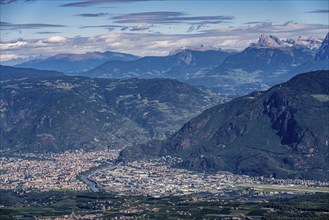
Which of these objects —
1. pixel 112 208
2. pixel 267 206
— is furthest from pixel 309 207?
pixel 112 208

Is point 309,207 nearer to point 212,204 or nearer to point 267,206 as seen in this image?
point 267,206

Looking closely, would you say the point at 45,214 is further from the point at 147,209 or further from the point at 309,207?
the point at 309,207

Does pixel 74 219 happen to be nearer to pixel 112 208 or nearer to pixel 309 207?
pixel 112 208

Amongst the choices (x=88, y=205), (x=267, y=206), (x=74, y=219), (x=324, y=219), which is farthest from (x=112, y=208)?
(x=324, y=219)

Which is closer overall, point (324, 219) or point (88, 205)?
point (324, 219)

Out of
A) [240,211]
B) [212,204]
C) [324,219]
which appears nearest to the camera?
[324,219]

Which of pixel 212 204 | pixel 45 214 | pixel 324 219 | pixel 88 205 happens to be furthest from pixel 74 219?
pixel 324 219

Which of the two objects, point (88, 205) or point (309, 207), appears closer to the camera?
point (309, 207)

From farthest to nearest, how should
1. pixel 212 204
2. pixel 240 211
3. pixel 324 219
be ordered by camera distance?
pixel 212 204 → pixel 240 211 → pixel 324 219
